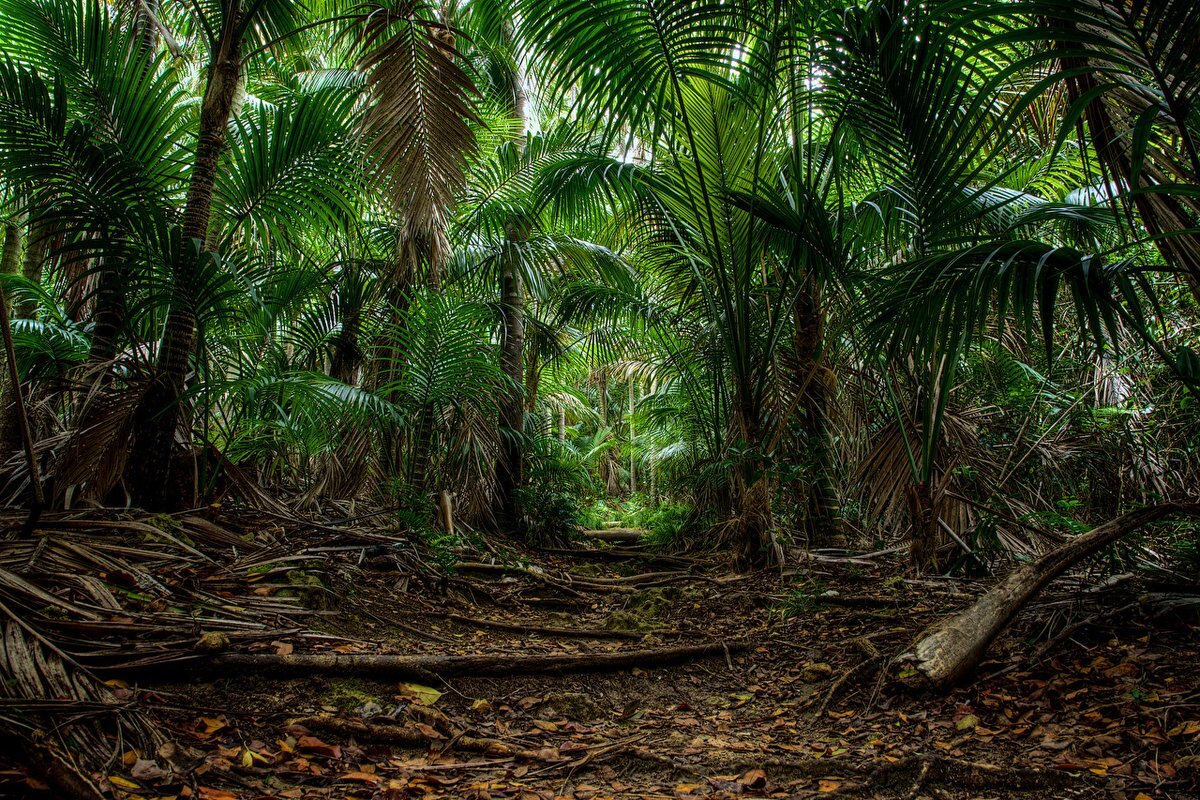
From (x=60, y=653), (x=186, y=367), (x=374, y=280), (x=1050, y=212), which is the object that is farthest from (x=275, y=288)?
(x=1050, y=212)

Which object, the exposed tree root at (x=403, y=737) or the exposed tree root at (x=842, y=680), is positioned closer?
the exposed tree root at (x=403, y=737)

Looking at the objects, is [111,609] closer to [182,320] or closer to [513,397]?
[182,320]

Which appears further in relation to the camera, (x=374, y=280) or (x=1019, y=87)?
(x=374, y=280)

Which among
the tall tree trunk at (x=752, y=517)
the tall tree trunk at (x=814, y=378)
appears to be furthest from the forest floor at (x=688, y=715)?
the tall tree trunk at (x=814, y=378)

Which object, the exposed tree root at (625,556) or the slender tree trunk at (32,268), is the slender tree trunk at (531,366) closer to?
the exposed tree root at (625,556)

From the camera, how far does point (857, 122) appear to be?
9.48 ft

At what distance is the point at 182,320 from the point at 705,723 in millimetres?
2760

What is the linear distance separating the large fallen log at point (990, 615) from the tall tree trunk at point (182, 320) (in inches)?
122

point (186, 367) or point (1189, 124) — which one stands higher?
point (1189, 124)

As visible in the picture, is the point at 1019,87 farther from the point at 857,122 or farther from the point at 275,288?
the point at 275,288

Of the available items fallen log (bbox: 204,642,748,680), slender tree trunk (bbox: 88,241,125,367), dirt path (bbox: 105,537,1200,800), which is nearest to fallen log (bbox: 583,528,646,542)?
dirt path (bbox: 105,537,1200,800)

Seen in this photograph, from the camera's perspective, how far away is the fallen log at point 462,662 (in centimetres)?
194

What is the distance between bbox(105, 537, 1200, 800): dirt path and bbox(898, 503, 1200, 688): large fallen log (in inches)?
3.5

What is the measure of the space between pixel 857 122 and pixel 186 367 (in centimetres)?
324
